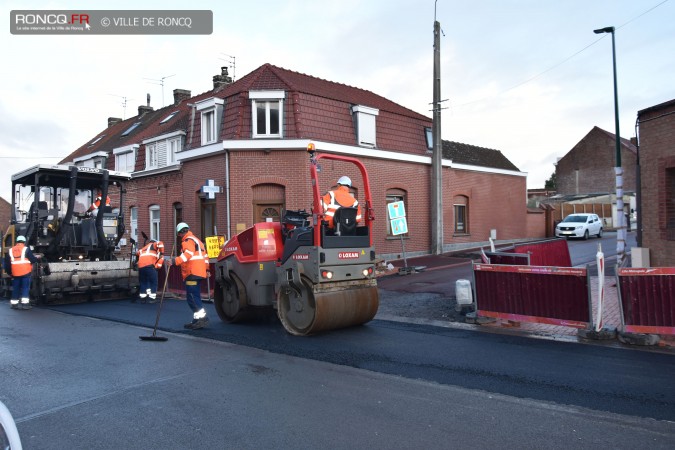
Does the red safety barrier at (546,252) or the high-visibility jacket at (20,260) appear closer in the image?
the red safety barrier at (546,252)

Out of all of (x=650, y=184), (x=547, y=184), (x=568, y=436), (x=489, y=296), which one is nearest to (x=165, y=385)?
(x=568, y=436)

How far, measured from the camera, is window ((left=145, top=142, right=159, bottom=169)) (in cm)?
2409

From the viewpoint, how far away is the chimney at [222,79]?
2670cm

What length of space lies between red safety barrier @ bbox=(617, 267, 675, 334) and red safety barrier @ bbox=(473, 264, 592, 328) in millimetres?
491

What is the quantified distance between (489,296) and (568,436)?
15.6ft

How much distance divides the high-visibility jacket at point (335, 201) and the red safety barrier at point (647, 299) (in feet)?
13.1

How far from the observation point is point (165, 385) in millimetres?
5754

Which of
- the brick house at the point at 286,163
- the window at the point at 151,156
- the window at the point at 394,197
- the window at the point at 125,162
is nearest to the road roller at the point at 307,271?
the brick house at the point at 286,163

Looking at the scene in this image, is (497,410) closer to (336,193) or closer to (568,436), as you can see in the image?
(568,436)

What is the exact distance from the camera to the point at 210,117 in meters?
19.9

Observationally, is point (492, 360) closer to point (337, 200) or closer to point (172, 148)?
point (337, 200)

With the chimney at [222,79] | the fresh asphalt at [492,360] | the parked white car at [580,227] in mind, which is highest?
the chimney at [222,79]

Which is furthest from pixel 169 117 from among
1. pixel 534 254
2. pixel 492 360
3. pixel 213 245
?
pixel 492 360

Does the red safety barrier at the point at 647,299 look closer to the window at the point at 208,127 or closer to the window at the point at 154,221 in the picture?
the window at the point at 208,127
